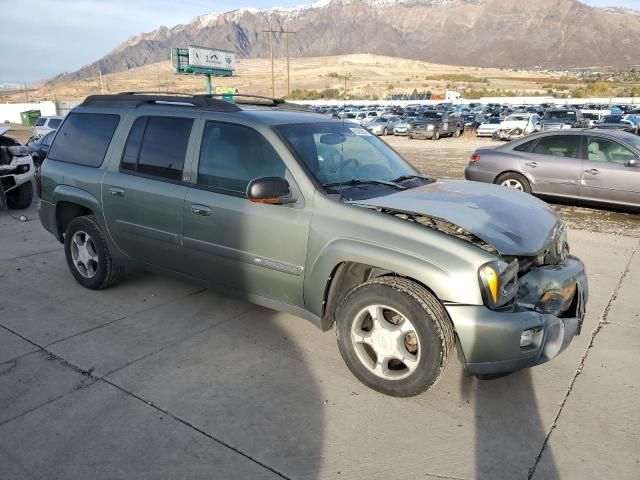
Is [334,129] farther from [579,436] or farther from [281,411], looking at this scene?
[579,436]

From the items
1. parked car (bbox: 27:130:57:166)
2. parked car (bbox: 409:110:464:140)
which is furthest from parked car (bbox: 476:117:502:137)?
parked car (bbox: 27:130:57:166)

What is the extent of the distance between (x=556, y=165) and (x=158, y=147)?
727 cm

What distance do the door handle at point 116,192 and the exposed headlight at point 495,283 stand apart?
3045 millimetres

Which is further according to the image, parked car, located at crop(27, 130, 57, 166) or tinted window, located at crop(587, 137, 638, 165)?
parked car, located at crop(27, 130, 57, 166)

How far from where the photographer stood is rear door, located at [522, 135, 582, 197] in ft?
29.2

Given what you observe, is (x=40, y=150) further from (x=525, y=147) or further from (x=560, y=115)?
(x=560, y=115)

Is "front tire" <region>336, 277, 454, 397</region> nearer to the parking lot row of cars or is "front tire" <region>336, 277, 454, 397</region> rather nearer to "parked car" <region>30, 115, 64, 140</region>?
the parking lot row of cars

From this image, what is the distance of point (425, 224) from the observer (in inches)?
128

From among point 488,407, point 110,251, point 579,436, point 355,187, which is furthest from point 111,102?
point 579,436

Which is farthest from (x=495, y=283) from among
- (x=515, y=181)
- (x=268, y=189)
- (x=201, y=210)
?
(x=515, y=181)

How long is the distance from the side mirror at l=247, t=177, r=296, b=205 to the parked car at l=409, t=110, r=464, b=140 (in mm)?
25033

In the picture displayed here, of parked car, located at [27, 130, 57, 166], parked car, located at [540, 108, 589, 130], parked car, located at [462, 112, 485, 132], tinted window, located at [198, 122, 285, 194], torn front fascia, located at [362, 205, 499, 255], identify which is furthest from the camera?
parked car, located at [462, 112, 485, 132]

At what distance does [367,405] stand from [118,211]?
2.73 meters

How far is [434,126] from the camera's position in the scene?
89.5 ft
